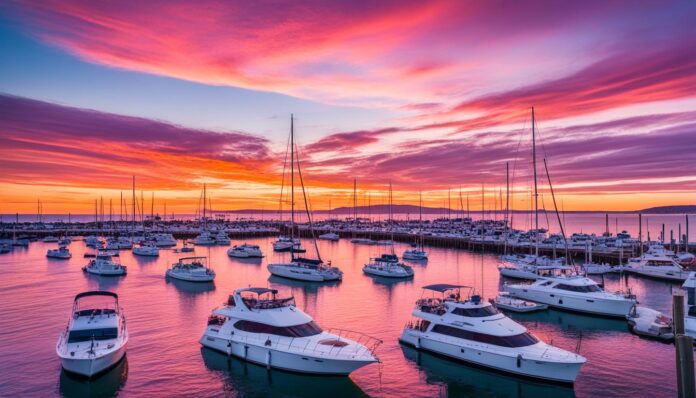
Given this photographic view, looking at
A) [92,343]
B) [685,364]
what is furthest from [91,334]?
[685,364]

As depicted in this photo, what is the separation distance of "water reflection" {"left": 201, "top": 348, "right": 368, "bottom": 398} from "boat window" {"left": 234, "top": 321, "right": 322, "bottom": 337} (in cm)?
205

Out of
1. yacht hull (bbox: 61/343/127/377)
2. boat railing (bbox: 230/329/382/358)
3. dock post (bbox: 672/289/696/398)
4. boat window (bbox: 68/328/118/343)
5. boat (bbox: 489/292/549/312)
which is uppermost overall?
dock post (bbox: 672/289/696/398)

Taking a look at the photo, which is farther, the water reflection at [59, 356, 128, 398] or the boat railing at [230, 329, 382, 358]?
the boat railing at [230, 329, 382, 358]

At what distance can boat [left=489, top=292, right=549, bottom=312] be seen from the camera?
39.9 m

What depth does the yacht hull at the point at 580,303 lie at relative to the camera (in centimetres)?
3741

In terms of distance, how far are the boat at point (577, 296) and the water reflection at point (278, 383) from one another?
80.9 feet

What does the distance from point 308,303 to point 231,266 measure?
31.6 metres

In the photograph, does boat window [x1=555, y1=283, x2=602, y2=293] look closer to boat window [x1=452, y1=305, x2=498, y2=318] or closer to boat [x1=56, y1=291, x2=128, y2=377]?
boat window [x1=452, y1=305, x2=498, y2=318]

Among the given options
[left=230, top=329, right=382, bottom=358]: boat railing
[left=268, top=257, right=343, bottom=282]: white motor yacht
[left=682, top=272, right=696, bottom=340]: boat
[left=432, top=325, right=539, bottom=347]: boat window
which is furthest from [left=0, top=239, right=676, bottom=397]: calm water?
[left=682, top=272, right=696, bottom=340]: boat

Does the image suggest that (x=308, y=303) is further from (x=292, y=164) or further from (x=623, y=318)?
(x=623, y=318)

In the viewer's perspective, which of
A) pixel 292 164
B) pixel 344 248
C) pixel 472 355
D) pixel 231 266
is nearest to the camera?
pixel 472 355

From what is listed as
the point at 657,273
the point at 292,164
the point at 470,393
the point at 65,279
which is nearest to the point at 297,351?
the point at 470,393

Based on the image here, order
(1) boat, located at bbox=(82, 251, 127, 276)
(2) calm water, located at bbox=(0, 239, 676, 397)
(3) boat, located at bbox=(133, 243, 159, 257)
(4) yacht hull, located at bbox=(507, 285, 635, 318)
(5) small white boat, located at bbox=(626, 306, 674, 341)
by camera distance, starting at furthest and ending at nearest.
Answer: (3) boat, located at bbox=(133, 243, 159, 257) < (1) boat, located at bbox=(82, 251, 127, 276) < (4) yacht hull, located at bbox=(507, 285, 635, 318) < (5) small white boat, located at bbox=(626, 306, 674, 341) < (2) calm water, located at bbox=(0, 239, 676, 397)

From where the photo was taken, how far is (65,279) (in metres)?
57.0
